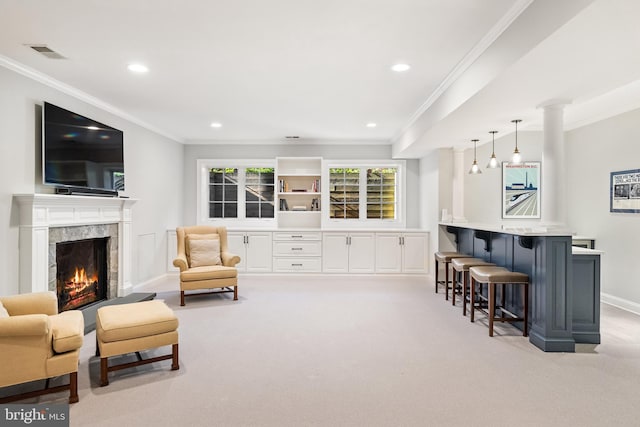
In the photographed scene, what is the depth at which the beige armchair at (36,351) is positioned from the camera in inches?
88.4

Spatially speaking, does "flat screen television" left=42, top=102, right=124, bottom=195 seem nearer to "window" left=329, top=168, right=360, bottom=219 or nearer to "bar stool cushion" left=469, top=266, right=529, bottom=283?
"window" left=329, top=168, right=360, bottom=219

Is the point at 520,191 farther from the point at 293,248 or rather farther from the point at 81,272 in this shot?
the point at 81,272

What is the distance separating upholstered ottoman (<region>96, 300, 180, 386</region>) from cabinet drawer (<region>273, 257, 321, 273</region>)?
153 inches

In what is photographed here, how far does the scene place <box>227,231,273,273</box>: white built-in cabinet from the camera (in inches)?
268

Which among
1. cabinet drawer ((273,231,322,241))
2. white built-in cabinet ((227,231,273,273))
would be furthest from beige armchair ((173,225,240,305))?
cabinet drawer ((273,231,322,241))

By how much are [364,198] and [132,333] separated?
5.39 meters

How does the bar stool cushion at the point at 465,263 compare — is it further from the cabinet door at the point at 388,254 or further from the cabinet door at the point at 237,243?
the cabinet door at the point at 237,243

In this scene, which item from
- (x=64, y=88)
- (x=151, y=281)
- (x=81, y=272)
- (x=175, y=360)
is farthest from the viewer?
(x=151, y=281)

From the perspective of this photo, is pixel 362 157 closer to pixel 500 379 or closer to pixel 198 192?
pixel 198 192

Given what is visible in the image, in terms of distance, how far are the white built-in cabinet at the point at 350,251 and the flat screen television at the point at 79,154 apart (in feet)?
11.7

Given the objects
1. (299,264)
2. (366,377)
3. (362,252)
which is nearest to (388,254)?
(362,252)

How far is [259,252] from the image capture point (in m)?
6.82

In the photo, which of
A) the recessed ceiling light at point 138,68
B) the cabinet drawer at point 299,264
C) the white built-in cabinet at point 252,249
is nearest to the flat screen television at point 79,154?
the recessed ceiling light at point 138,68

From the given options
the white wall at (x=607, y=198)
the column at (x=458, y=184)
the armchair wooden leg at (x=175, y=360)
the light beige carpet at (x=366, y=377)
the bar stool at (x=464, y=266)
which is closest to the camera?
the light beige carpet at (x=366, y=377)
